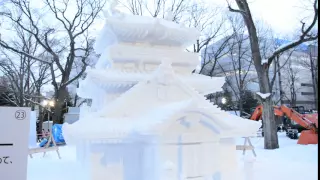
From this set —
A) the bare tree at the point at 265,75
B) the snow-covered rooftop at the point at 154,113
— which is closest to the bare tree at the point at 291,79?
the bare tree at the point at 265,75

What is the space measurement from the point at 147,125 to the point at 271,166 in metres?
5.51

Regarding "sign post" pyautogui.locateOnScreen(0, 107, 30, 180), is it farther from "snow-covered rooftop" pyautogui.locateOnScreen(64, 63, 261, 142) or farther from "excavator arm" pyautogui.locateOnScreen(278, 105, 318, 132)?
"excavator arm" pyautogui.locateOnScreen(278, 105, 318, 132)

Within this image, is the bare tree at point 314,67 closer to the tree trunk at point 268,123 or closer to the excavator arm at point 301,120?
the tree trunk at point 268,123

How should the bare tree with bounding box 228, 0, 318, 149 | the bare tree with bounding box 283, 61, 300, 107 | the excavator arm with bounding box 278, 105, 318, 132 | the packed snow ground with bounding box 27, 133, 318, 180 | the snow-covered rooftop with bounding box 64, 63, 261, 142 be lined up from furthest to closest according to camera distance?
1. the bare tree with bounding box 283, 61, 300, 107
2. the excavator arm with bounding box 278, 105, 318, 132
3. the bare tree with bounding box 228, 0, 318, 149
4. the packed snow ground with bounding box 27, 133, 318, 180
5. the snow-covered rooftop with bounding box 64, 63, 261, 142

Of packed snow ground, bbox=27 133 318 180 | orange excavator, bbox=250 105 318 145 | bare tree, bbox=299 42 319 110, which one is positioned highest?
bare tree, bbox=299 42 319 110

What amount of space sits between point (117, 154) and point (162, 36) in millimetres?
3331

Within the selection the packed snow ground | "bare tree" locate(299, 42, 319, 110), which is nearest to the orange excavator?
the packed snow ground

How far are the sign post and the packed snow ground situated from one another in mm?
5433

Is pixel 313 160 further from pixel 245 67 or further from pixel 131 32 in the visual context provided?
pixel 245 67

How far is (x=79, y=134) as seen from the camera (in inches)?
210

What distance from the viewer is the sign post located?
2219 mm

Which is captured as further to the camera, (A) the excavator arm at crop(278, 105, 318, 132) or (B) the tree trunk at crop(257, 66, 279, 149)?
(A) the excavator arm at crop(278, 105, 318, 132)

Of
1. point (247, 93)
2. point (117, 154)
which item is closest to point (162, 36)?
point (117, 154)

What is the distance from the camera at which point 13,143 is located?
228cm
